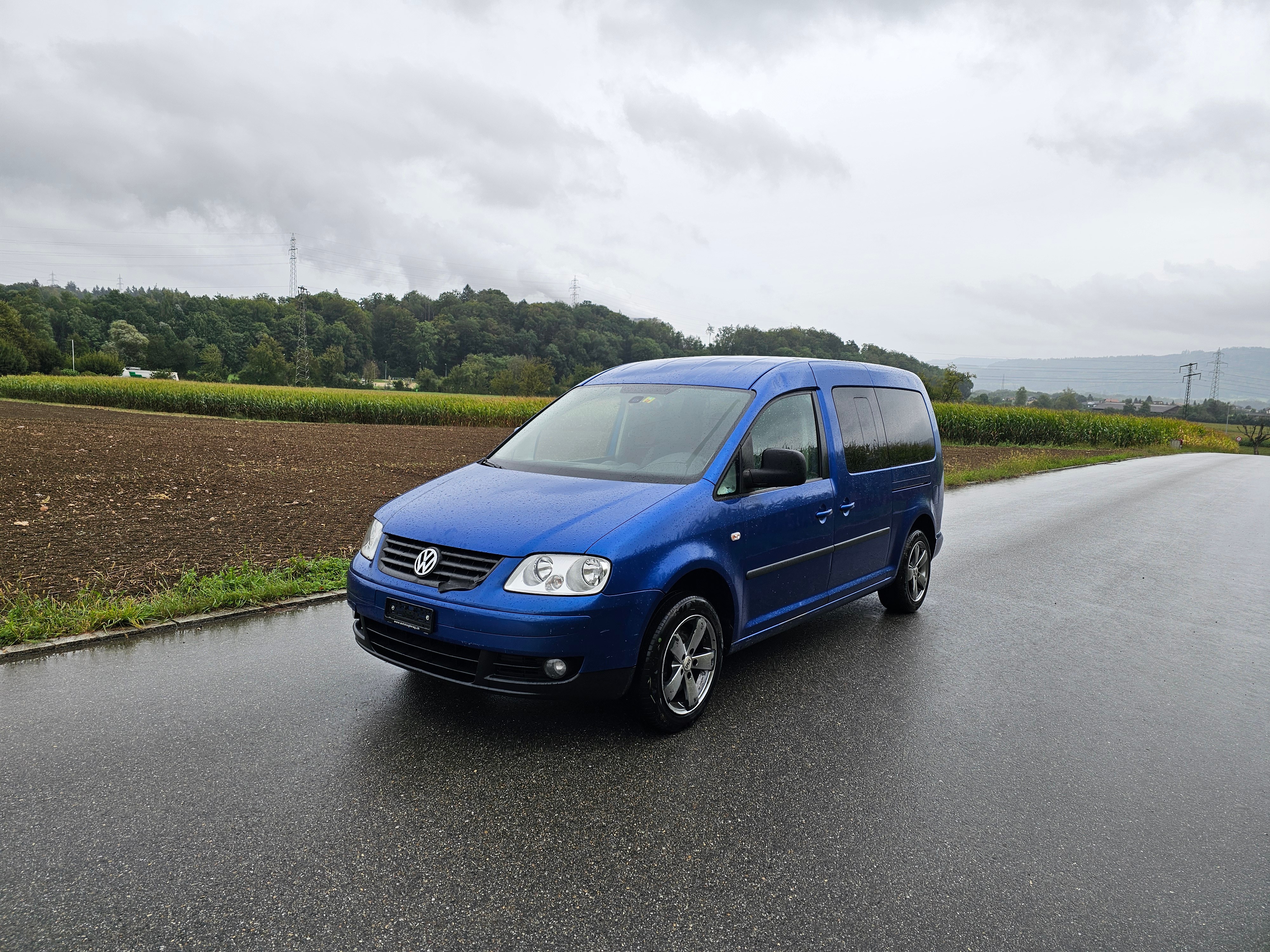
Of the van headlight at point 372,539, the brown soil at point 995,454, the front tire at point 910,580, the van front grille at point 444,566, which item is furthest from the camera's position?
the brown soil at point 995,454

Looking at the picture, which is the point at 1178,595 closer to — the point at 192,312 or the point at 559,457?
the point at 559,457

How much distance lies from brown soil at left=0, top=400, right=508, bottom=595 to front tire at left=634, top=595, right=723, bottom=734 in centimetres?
440

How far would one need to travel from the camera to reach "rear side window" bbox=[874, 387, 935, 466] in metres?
6.20

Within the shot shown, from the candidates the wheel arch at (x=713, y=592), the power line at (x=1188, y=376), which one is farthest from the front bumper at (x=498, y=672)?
the power line at (x=1188, y=376)

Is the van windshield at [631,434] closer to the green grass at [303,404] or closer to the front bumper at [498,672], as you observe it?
the front bumper at [498,672]

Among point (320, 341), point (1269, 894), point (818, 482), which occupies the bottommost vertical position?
point (1269, 894)

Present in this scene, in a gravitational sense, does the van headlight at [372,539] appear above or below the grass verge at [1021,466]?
above

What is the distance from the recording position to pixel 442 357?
283 feet

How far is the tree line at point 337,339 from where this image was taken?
70188 millimetres

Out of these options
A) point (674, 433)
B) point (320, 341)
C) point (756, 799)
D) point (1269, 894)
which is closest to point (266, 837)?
point (756, 799)

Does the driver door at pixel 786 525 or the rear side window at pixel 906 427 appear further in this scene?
the rear side window at pixel 906 427

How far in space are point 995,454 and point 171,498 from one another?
2684cm

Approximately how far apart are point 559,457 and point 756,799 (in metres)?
2.28

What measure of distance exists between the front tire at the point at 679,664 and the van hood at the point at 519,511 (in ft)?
1.82
